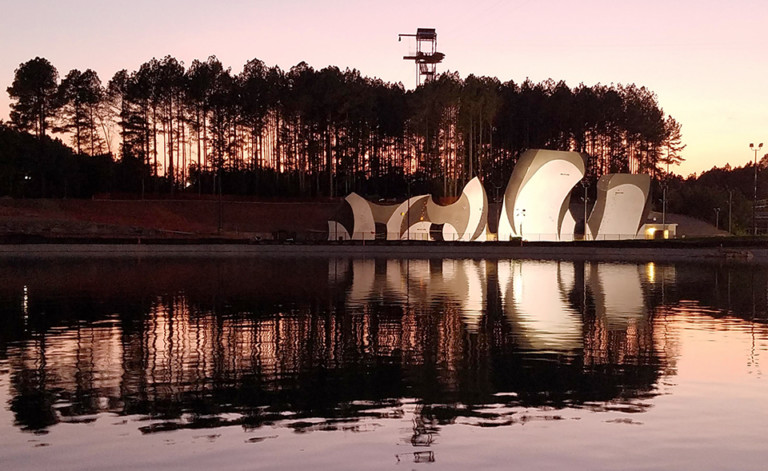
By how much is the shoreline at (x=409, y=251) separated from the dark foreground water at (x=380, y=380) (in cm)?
2993

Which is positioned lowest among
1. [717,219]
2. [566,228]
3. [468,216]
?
[566,228]

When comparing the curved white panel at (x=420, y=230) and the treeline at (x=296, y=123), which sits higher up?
the treeline at (x=296, y=123)

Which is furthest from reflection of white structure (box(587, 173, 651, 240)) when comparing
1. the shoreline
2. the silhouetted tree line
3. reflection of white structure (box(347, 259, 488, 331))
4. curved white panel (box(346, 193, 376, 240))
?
reflection of white structure (box(347, 259, 488, 331))

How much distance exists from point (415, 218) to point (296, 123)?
2930cm

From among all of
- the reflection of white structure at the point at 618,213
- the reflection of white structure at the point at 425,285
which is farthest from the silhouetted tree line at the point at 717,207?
the reflection of white structure at the point at 425,285

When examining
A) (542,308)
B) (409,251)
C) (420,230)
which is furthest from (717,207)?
(542,308)

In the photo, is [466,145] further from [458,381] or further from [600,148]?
[458,381]

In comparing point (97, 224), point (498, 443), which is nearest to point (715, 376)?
point (498, 443)

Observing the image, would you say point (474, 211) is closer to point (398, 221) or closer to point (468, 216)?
point (468, 216)

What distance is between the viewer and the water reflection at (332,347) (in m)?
14.1

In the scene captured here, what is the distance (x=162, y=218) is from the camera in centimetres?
8650

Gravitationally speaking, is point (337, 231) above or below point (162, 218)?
below

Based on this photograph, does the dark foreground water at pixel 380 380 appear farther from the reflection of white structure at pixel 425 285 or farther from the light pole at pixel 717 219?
the light pole at pixel 717 219

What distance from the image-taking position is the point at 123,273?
4438 cm
